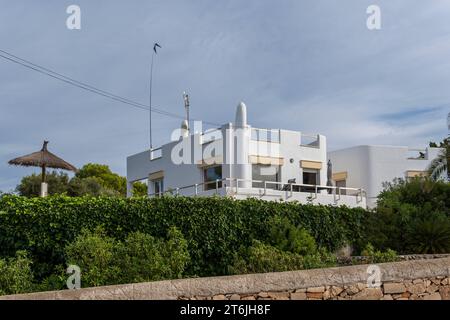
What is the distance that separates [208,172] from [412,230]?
10704 millimetres

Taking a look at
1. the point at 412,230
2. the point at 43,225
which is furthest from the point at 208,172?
the point at 43,225

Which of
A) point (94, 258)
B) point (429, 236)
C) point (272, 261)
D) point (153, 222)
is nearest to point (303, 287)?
point (272, 261)

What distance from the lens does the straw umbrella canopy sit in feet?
94.8

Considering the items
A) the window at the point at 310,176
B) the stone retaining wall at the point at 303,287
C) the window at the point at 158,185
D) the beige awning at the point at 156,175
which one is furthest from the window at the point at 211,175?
the stone retaining wall at the point at 303,287

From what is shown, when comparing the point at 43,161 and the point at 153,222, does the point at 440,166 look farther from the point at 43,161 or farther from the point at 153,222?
the point at 43,161

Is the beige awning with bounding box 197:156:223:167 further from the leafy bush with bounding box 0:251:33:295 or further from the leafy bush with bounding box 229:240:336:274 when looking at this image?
the leafy bush with bounding box 0:251:33:295

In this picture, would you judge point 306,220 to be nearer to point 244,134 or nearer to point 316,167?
point 244,134

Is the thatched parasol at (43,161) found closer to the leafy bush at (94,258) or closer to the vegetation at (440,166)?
the leafy bush at (94,258)

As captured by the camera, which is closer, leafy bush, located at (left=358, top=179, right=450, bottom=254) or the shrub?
the shrub

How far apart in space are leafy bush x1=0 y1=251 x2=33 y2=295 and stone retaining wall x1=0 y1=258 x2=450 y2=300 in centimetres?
611

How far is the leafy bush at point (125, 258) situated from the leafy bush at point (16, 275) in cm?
100

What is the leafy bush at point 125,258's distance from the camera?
14.4 m

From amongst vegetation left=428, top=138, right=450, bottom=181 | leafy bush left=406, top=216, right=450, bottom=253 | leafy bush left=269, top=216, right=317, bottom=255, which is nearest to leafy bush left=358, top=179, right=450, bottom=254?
leafy bush left=406, top=216, right=450, bottom=253
